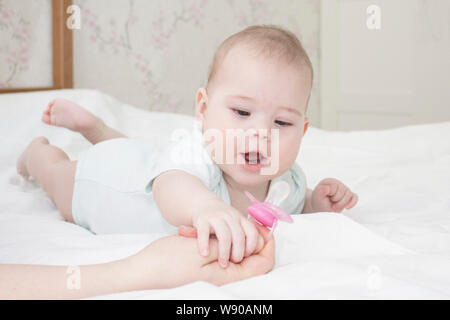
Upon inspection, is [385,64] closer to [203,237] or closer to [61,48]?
[61,48]

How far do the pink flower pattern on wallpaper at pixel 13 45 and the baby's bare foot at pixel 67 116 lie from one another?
57 cm

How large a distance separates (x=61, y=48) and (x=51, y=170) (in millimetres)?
868

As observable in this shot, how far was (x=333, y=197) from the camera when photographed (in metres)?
1.03

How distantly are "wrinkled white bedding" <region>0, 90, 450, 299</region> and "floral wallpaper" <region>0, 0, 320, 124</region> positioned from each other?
0.32 meters

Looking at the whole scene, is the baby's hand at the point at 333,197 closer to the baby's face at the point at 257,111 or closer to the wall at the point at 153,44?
the baby's face at the point at 257,111

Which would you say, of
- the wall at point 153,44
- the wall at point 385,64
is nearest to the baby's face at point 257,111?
the wall at point 153,44

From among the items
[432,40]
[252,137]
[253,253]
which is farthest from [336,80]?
[253,253]

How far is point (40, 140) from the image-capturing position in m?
1.27

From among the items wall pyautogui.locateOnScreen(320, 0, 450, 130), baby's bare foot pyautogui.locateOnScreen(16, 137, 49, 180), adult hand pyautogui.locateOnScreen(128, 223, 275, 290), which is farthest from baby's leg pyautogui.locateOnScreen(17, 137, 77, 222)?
wall pyautogui.locateOnScreen(320, 0, 450, 130)

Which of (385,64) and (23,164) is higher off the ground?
(385,64)

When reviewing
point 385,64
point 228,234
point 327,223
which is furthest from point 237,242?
point 385,64
